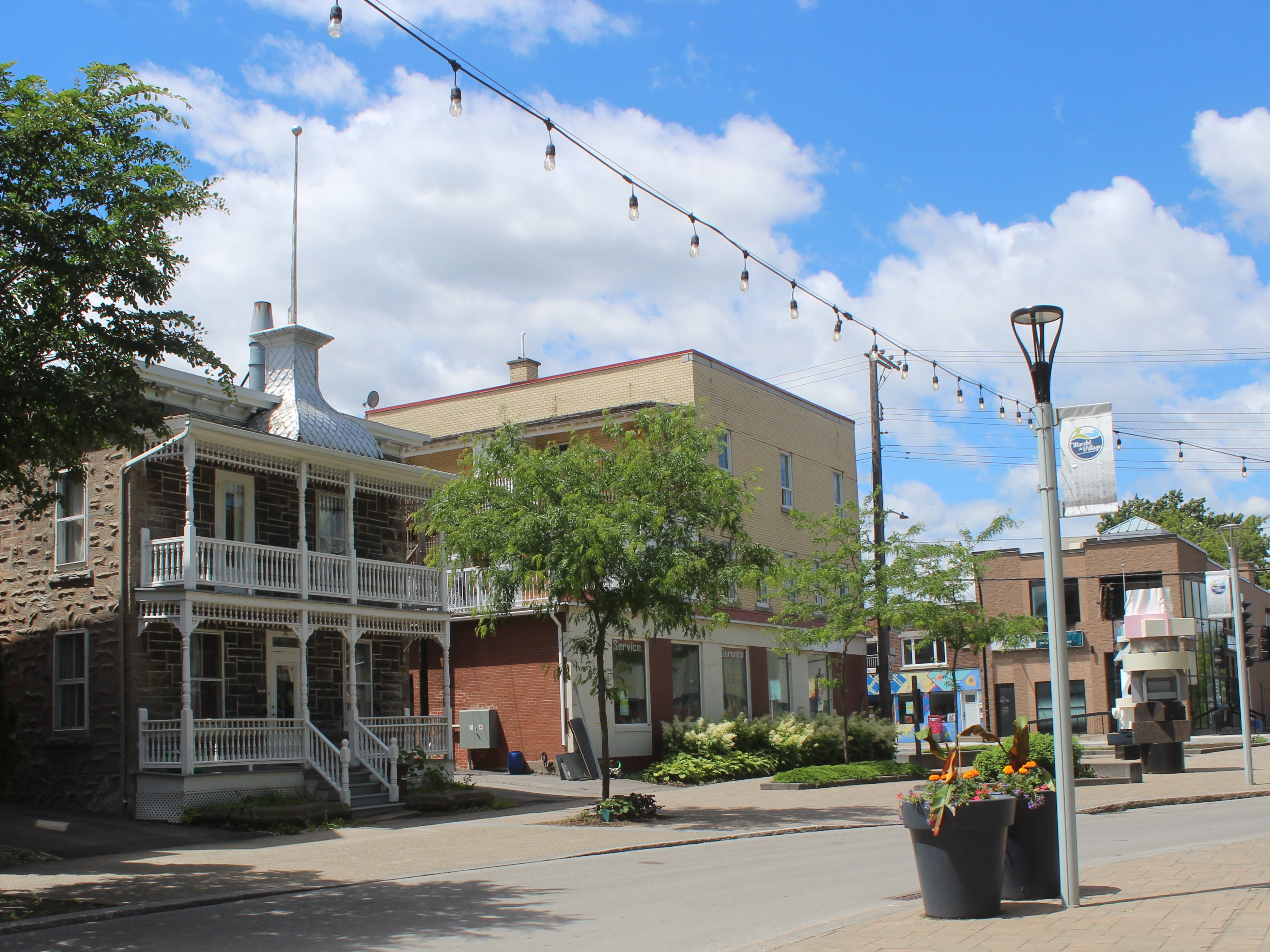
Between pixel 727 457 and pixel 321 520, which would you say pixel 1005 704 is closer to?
pixel 727 457

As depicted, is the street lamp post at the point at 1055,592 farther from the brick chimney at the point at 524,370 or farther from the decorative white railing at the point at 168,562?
the brick chimney at the point at 524,370

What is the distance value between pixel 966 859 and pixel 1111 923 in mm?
1066

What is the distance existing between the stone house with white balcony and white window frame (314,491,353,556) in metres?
0.04

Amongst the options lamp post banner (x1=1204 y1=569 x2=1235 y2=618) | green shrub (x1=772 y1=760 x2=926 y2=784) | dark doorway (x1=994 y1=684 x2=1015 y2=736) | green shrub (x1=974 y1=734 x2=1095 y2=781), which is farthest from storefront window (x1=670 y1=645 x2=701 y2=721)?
dark doorway (x1=994 y1=684 x2=1015 y2=736)

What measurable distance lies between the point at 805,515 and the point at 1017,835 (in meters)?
19.0

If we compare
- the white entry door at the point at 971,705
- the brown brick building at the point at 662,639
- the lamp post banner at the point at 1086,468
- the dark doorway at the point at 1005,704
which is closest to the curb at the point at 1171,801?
the brown brick building at the point at 662,639

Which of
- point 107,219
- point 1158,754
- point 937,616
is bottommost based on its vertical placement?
point 1158,754

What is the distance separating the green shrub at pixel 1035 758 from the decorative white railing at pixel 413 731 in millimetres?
10014

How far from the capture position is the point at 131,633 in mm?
20312

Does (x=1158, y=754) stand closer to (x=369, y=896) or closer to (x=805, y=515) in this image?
(x=805, y=515)

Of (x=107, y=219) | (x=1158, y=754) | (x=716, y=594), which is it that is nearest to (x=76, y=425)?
(x=107, y=219)

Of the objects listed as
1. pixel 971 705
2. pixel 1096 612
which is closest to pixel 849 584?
pixel 1096 612

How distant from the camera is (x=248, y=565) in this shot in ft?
69.1

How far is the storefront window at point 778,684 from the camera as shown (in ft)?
113
